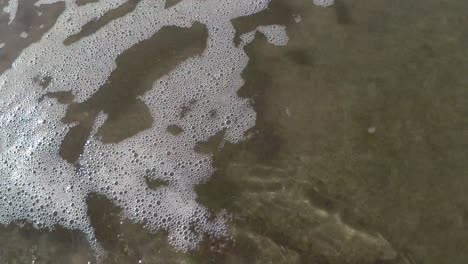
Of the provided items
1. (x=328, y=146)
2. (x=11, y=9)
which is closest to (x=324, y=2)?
(x=328, y=146)

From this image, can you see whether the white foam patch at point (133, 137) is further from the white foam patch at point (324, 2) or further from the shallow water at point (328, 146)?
the white foam patch at point (324, 2)

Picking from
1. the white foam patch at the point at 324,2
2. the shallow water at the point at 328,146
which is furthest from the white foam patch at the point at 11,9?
the white foam patch at the point at 324,2

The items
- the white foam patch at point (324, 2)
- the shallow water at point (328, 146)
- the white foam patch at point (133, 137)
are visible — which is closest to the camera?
the shallow water at point (328, 146)

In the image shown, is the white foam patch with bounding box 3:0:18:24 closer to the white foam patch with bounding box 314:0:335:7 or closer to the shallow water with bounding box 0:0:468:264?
the shallow water with bounding box 0:0:468:264

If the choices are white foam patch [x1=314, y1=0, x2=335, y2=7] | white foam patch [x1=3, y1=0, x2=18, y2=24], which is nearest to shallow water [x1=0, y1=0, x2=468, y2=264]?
white foam patch [x1=314, y1=0, x2=335, y2=7]

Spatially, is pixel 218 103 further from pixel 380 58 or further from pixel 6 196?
pixel 6 196

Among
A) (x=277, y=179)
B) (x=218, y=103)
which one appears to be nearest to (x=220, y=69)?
(x=218, y=103)

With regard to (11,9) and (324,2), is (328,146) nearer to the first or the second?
(324,2)
